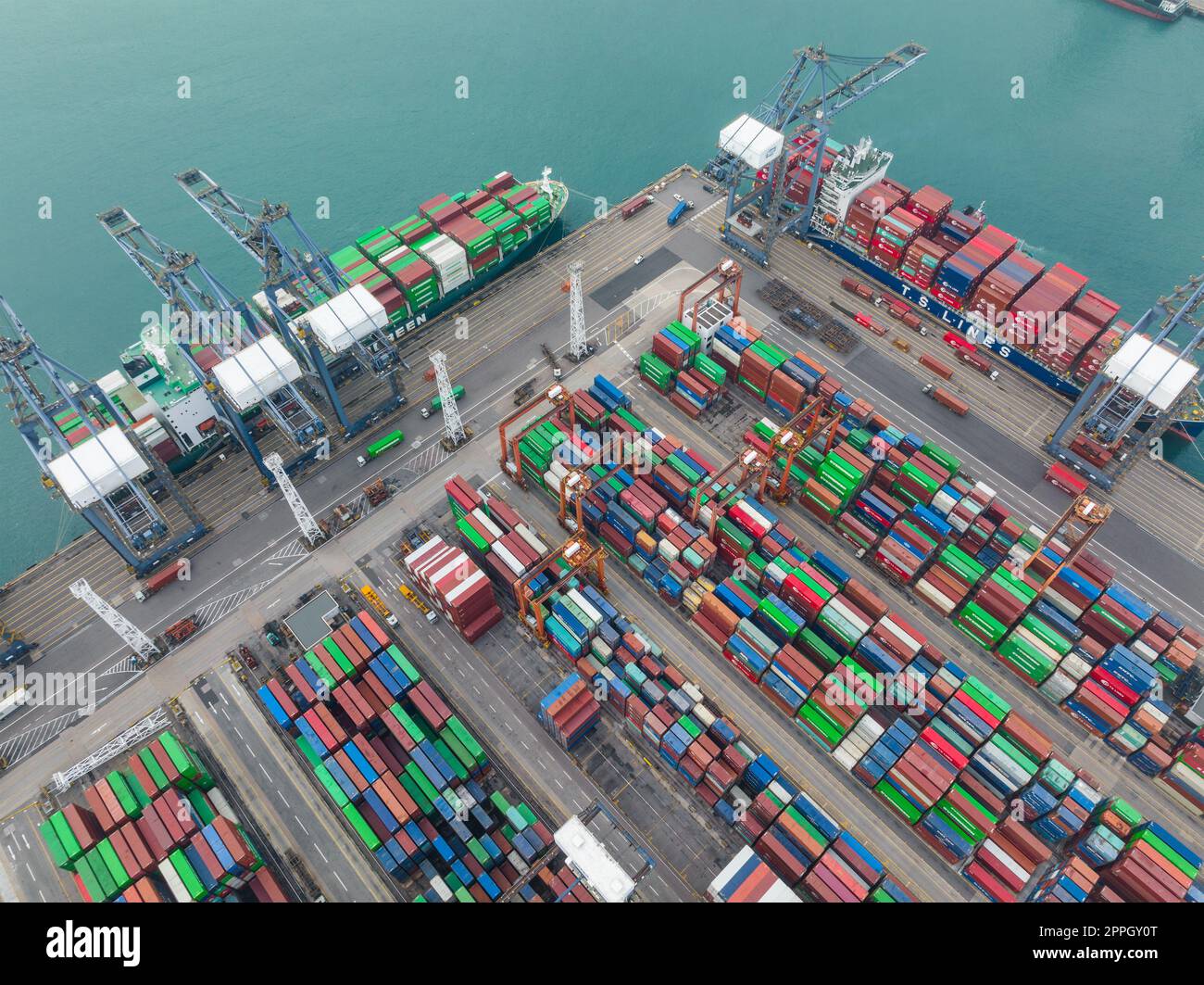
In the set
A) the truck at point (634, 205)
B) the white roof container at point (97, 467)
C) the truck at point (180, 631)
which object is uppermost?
the truck at point (634, 205)

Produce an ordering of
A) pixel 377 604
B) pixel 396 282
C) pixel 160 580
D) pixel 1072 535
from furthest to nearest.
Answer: pixel 396 282, pixel 160 580, pixel 377 604, pixel 1072 535

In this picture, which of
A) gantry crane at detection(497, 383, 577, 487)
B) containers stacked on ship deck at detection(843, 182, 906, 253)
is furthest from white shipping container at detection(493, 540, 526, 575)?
containers stacked on ship deck at detection(843, 182, 906, 253)

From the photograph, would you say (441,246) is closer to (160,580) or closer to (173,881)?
(160,580)

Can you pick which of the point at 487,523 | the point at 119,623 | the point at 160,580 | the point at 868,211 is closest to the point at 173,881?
the point at 119,623

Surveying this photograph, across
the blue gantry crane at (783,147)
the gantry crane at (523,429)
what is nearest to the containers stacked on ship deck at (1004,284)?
the blue gantry crane at (783,147)

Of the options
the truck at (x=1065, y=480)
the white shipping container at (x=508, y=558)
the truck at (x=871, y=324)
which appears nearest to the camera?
the white shipping container at (x=508, y=558)

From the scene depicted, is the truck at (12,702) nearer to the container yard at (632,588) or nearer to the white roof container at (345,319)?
the container yard at (632,588)
